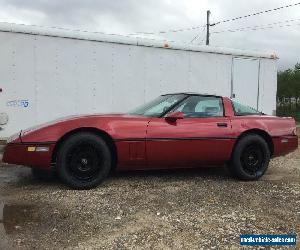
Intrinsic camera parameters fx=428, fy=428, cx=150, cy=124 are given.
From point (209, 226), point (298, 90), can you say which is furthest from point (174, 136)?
point (298, 90)

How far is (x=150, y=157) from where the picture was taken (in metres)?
5.36

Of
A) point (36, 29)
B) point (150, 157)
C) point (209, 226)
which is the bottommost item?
point (209, 226)

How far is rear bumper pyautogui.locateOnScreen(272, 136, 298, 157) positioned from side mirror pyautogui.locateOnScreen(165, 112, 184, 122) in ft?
5.13

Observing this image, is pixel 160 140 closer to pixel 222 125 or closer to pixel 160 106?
pixel 160 106

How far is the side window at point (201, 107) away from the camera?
5746 millimetres

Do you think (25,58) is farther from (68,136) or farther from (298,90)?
(298,90)

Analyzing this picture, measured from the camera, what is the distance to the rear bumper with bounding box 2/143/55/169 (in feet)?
16.1

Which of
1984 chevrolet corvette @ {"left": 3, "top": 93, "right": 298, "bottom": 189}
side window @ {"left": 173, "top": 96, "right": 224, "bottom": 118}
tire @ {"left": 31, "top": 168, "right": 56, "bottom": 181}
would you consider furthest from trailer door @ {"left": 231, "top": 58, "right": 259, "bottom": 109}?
tire @ {"left": 31, "top": 168, "right": 56, "bottom": 181}

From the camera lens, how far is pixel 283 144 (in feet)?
20.3

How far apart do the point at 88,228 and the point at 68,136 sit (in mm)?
1494

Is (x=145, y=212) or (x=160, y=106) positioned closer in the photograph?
(x=145, y=212)

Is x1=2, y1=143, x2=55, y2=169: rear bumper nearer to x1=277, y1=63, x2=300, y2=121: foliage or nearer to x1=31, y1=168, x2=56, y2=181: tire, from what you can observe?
x1=31, y1=168, x2=56, y2=181: tire

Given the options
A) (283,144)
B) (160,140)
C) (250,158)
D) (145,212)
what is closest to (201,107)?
(160,140)

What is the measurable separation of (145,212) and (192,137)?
5.07ft
